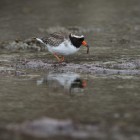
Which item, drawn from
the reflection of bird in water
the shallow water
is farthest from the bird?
the reflection of bird in water

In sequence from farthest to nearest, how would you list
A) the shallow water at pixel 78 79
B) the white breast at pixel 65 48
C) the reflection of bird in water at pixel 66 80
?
the white breast at pixel 65 48 < the reflection of bird in water at pixel 66 80 < the shallow water at pixel 78 79

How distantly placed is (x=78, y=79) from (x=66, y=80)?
0.33 metres

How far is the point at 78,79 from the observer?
586 inches

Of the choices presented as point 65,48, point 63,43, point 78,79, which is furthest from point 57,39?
point 78,79

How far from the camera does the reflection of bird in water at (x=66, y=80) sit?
14.1 meters

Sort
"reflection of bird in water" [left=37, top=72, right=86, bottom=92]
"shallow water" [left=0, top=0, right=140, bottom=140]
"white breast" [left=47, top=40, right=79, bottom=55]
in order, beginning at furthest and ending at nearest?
"white breast" [left=47, top=40, right=79, bottom=55] → "reflection of bird in water" [left=37, top=72, right=86, bottom=92] → "shallow water" [left=0, top=0, right=140, bottom=140]

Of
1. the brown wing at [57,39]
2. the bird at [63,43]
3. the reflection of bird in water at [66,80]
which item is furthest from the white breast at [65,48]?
the reflection of bird in water at [66,80]

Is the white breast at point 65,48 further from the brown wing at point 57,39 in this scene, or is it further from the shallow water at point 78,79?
the shallow water at point 78,79

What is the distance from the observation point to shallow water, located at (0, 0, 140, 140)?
10750mm

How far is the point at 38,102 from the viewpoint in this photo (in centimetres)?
1237

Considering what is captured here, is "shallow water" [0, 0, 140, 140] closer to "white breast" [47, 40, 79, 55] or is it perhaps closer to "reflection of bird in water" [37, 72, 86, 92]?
"reflection of bird in water" [37, 72, 86, 92]

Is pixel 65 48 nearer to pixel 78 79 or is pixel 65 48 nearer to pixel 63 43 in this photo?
pixel 63 43

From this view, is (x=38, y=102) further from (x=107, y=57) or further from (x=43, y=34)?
(x=43, y=34)

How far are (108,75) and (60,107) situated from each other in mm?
3802
